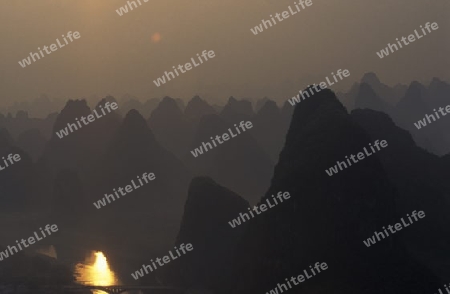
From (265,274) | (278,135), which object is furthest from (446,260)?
(278,135)

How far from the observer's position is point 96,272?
65750mm

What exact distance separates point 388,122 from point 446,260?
867 inches

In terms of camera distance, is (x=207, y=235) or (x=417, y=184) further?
(x=417, y=184)

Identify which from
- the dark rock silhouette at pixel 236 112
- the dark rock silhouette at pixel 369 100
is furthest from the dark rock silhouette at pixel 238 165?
the dark rock silhouette at pixel 369 100

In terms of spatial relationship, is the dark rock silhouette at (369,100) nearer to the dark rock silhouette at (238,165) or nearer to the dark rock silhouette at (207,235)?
the dark rock silhouette at (238,165)

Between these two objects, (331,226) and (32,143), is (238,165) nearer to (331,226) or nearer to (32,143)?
(32,143)

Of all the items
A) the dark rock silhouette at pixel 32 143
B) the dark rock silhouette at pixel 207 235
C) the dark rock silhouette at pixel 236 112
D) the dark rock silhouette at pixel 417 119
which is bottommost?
the dark rock silhouette at pixel 417 119

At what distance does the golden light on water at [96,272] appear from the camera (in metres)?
60.6

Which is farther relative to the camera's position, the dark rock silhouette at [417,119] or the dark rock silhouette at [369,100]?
the dark rock silhouette at [369,100]

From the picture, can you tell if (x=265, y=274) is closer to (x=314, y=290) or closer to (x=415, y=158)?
(x=314, y=290)

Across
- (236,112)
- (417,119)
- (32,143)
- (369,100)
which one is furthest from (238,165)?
(417,119)

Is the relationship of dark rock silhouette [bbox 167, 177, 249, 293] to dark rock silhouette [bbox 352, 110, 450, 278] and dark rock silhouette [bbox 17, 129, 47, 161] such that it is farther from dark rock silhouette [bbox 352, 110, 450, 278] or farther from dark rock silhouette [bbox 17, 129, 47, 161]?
dark rock silhouette [bbox 17, 129, 47, 161]

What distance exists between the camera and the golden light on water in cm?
6056

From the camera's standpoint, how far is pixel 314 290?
139ft
